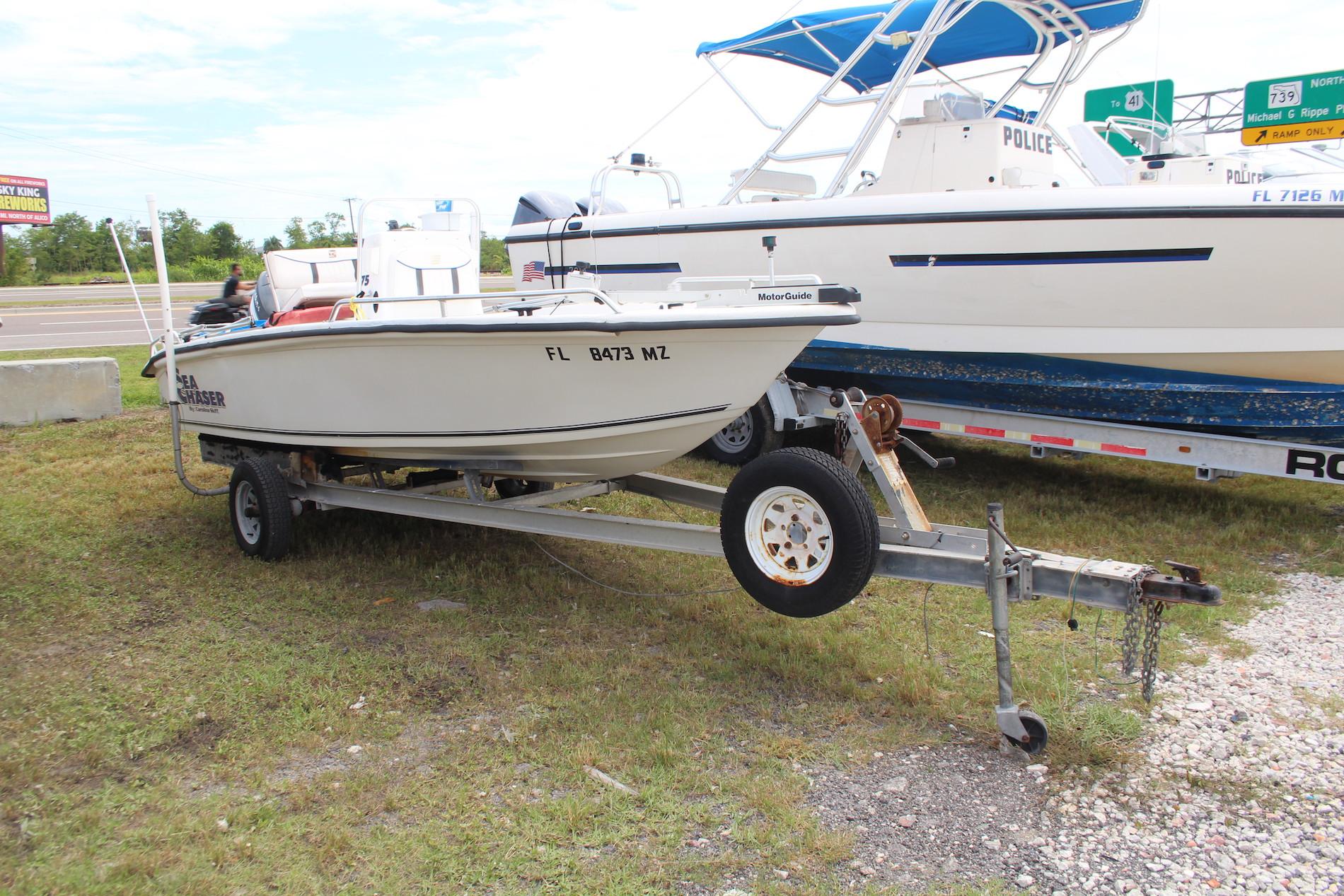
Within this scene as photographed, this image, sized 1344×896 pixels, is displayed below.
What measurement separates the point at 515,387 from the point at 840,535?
1.55 m

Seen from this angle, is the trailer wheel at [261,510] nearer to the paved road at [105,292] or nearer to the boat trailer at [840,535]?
the boat trailer at [840,535]

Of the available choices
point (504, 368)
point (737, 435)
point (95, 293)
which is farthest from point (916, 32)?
point (95, 293)

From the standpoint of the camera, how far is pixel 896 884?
2488 millimetres

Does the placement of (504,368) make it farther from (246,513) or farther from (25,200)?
(25,200)

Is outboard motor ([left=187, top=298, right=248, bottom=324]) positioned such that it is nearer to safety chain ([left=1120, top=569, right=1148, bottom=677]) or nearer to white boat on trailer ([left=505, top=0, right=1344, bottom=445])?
white boat on trailer ([left=505, top=0, right=1344, bottom=445])

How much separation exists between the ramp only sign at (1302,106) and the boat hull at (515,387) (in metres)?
17.7

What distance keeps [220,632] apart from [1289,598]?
15.4 ft

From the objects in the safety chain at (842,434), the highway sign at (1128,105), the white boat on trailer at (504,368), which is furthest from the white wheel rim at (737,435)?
the highway sign at (1128,105)

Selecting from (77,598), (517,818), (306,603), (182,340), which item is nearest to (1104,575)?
(517,818)

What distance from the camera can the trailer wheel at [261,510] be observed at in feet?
16.3

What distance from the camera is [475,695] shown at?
3.60 metres

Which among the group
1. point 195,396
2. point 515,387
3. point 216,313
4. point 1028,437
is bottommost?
point 1028,437

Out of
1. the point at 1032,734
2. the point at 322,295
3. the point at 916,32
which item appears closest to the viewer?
the point at 1032,734

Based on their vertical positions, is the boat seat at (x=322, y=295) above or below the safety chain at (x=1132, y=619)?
above
